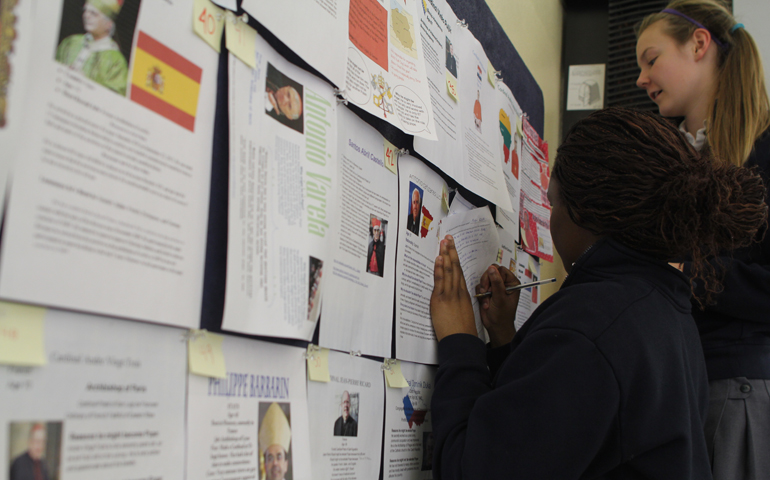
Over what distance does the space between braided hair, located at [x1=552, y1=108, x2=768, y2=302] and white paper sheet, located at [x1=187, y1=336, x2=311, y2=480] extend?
1.61 feet

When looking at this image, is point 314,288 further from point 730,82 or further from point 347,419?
point 730,82

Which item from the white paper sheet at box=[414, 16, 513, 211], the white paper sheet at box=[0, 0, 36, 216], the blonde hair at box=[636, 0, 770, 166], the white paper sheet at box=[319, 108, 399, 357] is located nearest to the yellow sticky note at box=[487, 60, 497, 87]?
the white paper sheet at box=[414, 16, 513, 211]

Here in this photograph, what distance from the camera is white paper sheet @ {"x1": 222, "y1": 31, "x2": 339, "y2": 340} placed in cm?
55

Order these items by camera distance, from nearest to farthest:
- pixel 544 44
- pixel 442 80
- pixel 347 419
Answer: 1. pixel 347 419
2. pixel 442 80
3. pixel 544 44

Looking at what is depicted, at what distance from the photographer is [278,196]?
0.60 metres

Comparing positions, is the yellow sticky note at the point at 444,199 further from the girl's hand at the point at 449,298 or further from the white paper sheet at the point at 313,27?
the white paper sheet at the point at 313,27

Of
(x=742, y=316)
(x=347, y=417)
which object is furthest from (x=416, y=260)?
(x=742, y=316)

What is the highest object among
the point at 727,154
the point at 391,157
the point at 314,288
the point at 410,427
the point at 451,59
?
the point at 451,59

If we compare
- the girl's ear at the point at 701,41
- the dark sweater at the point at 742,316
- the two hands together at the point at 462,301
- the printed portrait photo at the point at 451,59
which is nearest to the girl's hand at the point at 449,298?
the two hands together at the point at 462,301

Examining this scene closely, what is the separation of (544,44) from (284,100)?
66.7 inches

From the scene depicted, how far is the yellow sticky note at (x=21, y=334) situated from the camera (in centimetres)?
37

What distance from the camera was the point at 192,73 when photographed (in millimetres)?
521

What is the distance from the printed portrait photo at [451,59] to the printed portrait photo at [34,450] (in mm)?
904

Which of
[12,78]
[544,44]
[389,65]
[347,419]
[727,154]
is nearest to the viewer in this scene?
[12,78]
